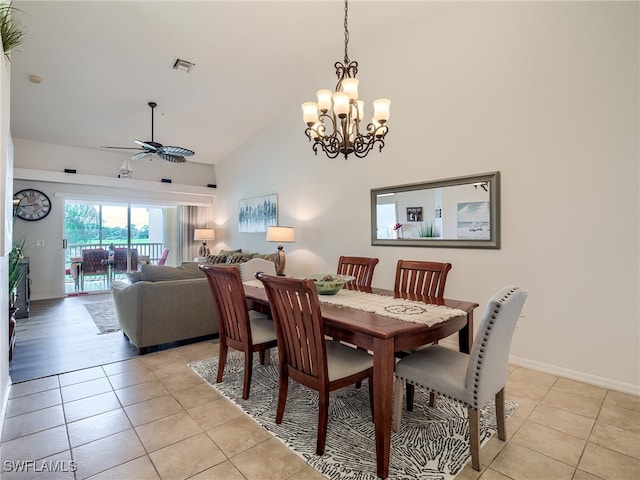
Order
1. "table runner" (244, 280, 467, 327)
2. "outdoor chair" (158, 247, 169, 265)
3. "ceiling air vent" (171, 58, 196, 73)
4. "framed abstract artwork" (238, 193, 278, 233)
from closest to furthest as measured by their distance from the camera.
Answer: "table runner" (244, 280, 467, 327), "ceiling air vent" (171, 58, 196, 73), "framed abstract artwork" (238, 193, 278, 233), "outdoor chair" (158, 247, 169, 265)

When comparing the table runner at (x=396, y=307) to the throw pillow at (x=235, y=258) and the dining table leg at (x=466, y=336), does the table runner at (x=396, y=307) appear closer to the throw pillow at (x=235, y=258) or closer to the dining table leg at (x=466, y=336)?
the dining table leg at (x=466, y=336)

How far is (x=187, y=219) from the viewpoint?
308 inches

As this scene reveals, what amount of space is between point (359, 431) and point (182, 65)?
4.56 metres

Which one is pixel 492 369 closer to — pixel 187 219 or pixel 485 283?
pixel 485 283

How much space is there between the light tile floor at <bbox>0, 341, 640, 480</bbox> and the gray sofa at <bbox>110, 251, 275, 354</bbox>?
0.60m

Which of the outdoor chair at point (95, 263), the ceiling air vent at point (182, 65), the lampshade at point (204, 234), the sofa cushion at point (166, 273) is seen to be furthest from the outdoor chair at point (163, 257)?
the ceiling air vent at point (182, 65)

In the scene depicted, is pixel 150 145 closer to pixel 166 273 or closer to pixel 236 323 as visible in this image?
pixel 166 273

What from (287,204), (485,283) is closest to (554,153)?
(485,283)

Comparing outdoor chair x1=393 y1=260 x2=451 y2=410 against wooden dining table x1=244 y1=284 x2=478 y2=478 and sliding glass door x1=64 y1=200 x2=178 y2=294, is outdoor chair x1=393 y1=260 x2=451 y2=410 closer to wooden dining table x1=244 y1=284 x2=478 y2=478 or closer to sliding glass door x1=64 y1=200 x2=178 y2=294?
wooden dining table x1=244 y1=284 x2=478 y2=478

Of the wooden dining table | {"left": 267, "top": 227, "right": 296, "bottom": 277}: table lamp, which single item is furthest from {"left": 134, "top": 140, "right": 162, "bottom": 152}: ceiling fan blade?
the wooden dining table

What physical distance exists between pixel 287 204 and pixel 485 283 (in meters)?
3.46

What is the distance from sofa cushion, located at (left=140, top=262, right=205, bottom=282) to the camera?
337cm

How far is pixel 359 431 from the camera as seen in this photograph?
6.59ft

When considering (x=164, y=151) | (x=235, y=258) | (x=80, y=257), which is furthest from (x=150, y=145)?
(x=80, y=257)
